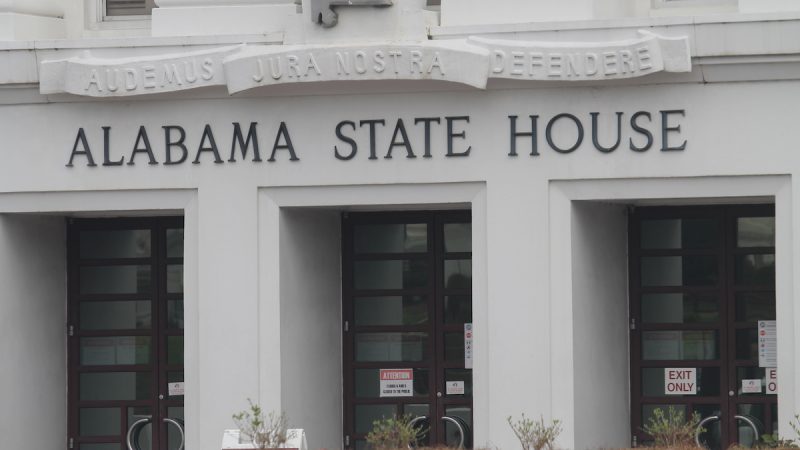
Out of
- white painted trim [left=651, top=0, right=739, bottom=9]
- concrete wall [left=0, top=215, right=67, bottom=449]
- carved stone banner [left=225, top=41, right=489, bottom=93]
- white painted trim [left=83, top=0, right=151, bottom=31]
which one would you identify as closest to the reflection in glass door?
concrete wall [left=0, top=215, right=67, bottom=449]

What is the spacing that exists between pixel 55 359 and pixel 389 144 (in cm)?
512

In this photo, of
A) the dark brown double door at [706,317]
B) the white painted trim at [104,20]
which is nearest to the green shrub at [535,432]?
the dark brown double door at [706,317]

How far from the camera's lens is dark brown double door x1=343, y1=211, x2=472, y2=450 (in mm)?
24219

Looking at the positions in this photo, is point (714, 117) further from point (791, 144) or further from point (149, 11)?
point (149, 11)

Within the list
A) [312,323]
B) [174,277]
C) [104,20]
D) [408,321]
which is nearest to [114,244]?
[174,277]

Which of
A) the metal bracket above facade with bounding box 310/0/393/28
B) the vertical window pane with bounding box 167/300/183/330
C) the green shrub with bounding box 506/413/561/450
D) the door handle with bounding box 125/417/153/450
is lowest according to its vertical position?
the door handle with bounding box 125/417/153/450

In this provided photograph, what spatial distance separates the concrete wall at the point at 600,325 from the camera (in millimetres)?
22031

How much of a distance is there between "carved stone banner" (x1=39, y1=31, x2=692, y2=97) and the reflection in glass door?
3.00 m

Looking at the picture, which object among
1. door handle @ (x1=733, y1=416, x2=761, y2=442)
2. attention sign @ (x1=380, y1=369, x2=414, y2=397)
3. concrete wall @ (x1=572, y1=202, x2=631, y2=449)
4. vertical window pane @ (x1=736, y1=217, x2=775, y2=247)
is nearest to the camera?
concrete wall @ (x1=572, y1=202, x2=631, y2=449)

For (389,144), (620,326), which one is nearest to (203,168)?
(389,144)

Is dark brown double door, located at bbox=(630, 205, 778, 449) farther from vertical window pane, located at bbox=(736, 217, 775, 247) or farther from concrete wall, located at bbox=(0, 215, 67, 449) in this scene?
concrete wall, located at bbox=(0, 215, 67, 449)

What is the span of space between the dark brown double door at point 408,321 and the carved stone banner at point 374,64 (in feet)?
10.1

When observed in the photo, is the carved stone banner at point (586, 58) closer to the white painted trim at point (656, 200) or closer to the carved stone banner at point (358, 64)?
the carved stone banner at point (358, 64)

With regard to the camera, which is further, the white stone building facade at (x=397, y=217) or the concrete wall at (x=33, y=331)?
the concrete wall at (x=33, y=331)
